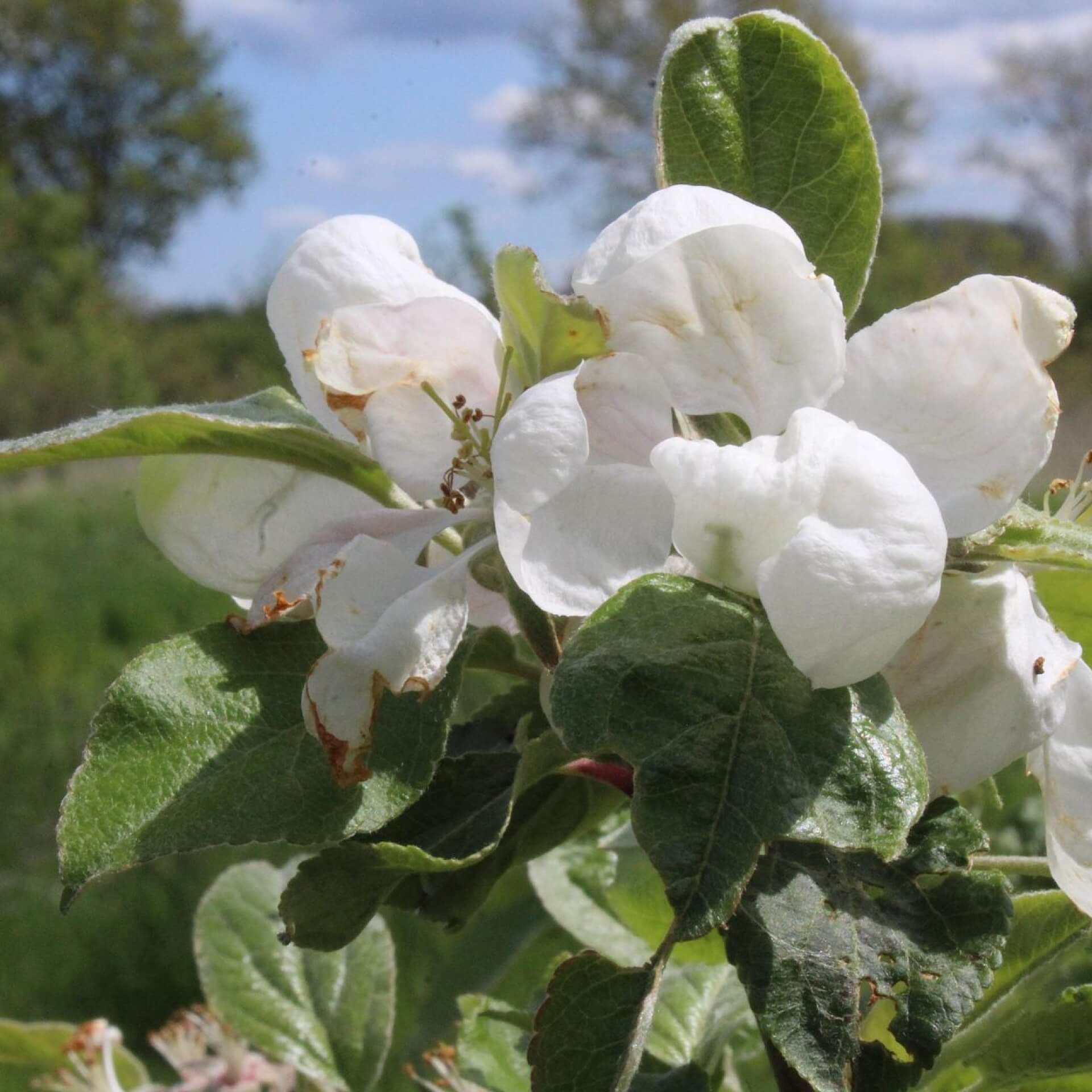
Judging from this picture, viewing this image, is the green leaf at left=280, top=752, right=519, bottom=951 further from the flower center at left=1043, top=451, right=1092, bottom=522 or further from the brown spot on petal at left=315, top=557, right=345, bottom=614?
the flower center at left=1043, top=451, right=1092, bottom=522

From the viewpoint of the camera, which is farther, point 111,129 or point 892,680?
point 111,129

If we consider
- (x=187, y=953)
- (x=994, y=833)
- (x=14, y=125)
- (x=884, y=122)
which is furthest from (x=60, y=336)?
(x=994, y=833)

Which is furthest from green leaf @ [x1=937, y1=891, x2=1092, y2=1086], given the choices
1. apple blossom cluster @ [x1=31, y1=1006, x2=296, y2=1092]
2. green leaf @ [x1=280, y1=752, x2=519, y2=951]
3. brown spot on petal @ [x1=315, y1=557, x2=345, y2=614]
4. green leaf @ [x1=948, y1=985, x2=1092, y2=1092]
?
apple blossom cluster @ [x1=31, y1=1006, x2=296, y2=1092]

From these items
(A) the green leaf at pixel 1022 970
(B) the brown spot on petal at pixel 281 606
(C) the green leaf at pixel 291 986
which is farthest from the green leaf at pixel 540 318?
(C) the green leaf at pixel 291 986

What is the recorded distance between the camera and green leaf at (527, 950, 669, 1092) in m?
0.48

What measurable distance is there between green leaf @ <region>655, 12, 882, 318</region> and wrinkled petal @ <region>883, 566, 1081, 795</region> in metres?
0.15

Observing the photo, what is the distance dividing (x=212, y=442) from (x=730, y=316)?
0.64 ft

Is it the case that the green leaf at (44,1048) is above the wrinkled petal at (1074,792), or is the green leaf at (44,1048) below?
below

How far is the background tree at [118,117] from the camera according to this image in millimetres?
19531

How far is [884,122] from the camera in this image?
13.6 m

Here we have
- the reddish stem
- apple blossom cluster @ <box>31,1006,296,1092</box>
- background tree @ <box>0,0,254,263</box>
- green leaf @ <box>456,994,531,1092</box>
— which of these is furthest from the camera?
background tree @ <box>0,0,254,263</box>

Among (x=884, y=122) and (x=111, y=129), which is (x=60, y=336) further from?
(x=884, y=122)

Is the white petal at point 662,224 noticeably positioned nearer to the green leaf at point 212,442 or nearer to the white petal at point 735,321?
the white petal at point 735,321

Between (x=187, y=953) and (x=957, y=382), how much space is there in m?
2.46
